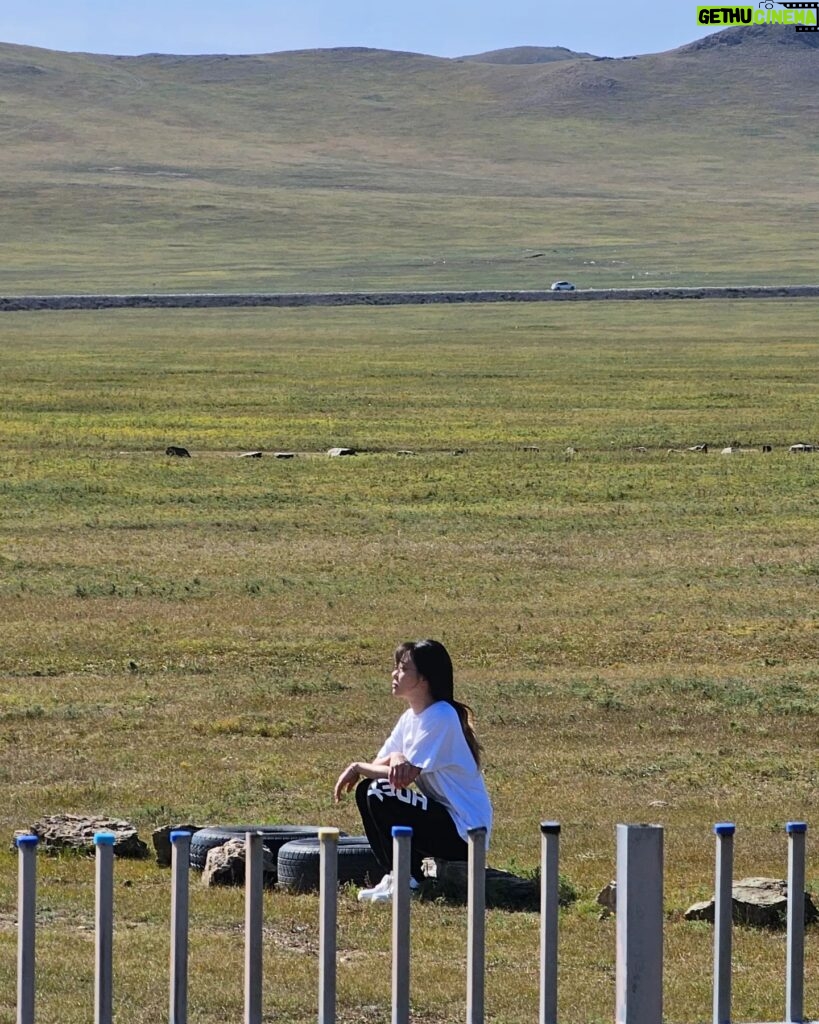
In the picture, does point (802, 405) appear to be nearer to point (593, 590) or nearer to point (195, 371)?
point (195, 371)

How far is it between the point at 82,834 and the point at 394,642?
787 cm

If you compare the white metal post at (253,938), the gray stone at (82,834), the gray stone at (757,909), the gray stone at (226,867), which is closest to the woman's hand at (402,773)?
the gray stone at (226,867)

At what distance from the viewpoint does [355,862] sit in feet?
32.9

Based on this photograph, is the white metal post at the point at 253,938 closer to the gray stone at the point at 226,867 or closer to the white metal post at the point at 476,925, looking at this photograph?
the white metal post at the point at 476,925

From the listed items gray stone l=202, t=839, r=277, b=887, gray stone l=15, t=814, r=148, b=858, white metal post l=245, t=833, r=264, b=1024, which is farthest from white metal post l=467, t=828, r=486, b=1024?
gray stone l=15, t=814, r=148, b=858

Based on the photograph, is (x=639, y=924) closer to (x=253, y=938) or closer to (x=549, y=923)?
(x=549, y=923)

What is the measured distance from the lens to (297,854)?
9.76m

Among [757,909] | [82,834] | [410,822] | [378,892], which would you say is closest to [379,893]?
[378,892]

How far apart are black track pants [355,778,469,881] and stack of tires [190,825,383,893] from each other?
250 mm

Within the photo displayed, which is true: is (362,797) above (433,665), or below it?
below

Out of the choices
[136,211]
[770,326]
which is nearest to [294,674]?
[770,326]

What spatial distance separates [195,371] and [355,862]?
50.6 meters

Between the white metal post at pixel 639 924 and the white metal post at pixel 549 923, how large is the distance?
23 centimetres

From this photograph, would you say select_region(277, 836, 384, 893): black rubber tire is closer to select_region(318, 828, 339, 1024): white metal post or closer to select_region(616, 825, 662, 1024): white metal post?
select_region(318, 828, 339, 1024): white metal post
